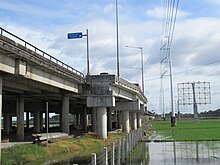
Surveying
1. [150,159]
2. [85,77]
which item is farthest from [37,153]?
[85,77]

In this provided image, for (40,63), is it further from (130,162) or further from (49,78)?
(130,162)

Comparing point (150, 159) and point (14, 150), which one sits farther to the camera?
point (14, 150)

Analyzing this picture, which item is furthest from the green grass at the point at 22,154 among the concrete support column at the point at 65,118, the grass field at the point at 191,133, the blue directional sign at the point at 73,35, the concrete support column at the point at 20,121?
the grass field at the point at 191,133

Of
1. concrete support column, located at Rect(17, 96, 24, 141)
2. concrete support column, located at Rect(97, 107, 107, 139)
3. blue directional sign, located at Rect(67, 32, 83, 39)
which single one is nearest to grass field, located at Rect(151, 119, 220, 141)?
concrete support column, located at Rect(97, 107, 107, 139)

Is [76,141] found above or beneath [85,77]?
beneath

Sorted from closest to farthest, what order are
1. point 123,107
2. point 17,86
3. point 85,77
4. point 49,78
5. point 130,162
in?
point 130,162 → point 49,78 → point 17,86 → point 85,77 → point 123,107

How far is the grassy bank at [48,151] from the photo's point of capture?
101ft

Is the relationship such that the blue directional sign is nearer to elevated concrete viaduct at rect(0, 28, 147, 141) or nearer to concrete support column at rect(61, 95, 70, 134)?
elevated concrete viaduct at rect(0, 28, 147, 141)

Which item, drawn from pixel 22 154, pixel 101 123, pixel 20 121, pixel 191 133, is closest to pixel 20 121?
pixel 20 121

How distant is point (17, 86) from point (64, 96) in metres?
11.8

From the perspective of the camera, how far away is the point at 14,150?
32.7 metres

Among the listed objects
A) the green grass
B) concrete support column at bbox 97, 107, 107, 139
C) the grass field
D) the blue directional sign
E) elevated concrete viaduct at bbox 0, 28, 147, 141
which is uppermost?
the blue directional sign

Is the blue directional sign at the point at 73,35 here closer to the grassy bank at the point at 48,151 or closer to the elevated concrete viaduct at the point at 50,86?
the elevated concrete viaduct at the point at 50,86

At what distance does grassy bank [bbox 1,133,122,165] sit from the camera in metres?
30.8
